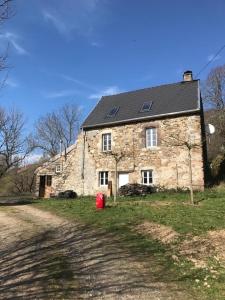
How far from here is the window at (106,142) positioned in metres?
23.8

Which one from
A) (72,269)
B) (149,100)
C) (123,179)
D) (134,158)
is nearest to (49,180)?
(123,179)

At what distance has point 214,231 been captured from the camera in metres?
8.98

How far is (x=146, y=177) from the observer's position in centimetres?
2200

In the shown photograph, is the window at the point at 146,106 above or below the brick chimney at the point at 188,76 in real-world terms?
below

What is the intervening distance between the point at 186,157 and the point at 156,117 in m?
3.34

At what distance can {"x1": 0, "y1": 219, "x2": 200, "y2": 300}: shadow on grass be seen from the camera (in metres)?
5.49

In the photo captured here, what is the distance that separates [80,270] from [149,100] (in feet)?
62.2

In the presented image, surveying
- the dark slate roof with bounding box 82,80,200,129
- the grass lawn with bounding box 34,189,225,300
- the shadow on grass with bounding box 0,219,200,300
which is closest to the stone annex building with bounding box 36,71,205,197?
the dark slate roof with bounding box 82,80,200,129

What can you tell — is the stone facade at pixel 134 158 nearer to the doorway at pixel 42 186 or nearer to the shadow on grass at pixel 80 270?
the doorway at pixel 42 186

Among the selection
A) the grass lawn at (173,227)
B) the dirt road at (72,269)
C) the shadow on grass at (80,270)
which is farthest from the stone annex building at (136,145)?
the shadow on grass at (80,270)

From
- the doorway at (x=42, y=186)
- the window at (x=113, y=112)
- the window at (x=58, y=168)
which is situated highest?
the window at (x=113, y=112)

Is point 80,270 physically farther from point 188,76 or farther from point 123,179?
point 188,76

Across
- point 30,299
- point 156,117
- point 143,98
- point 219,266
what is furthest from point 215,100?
point 30,299

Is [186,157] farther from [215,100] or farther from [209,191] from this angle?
[215,100]
